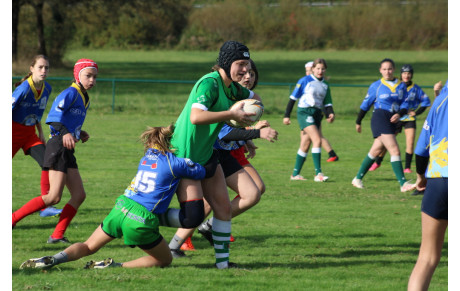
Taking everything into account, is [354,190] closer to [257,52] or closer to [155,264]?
[155,264]

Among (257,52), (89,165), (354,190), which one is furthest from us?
(257,52)

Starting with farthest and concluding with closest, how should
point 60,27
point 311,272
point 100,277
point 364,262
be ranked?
point 60,27, point 364,262, point 311,272, point 100,277

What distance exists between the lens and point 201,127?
6.01 metres

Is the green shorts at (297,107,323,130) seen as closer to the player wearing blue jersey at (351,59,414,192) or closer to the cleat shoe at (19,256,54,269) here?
the player wearing blue jersey at (351,59,414,192)

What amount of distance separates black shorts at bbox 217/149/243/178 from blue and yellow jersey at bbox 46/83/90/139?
5.10ft

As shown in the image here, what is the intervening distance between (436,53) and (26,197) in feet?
187

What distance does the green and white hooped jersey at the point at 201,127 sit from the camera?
5926mm

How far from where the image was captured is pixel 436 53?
62344mm

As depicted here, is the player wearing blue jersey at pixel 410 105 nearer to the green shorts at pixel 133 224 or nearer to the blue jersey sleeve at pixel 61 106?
the blue jersey sleeve at pixel 61 106

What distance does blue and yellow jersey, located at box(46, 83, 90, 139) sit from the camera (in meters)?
7.20

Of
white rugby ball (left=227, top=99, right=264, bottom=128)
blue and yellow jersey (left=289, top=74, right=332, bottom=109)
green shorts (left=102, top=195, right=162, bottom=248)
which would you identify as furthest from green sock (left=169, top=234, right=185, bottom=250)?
blue and yellow jersey (left=289, top=74, right=332, bottom=109)
